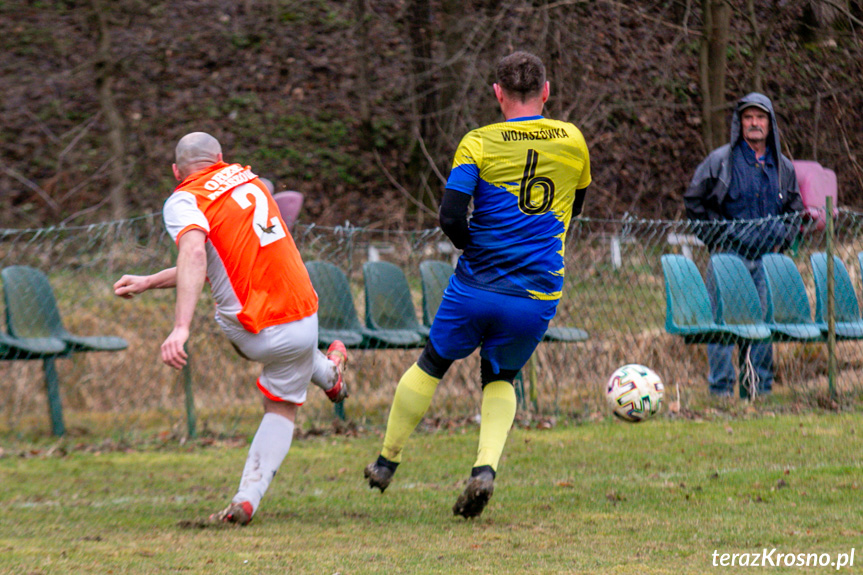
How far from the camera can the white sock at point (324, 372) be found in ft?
16.4

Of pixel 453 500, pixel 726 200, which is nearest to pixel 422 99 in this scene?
pixel 726 200

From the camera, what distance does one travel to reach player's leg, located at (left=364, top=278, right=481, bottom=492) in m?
4.78

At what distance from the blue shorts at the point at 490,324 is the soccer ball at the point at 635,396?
1256 mm

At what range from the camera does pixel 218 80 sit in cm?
1964

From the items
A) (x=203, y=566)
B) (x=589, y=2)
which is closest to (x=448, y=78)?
(x=589, y=2)

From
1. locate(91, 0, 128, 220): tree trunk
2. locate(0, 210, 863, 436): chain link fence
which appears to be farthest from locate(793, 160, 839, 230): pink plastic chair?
locate(91, 0, 128, 220): tree trunk

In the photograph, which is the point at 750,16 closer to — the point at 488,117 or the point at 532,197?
the point at 488,117

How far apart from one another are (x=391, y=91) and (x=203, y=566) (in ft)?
53.2

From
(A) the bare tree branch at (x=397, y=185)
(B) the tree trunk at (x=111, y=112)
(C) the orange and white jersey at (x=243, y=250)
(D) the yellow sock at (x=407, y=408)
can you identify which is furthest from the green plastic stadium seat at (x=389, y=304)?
(B) the tree trunk at (x=111, y=112)

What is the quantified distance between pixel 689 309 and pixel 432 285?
2297mm

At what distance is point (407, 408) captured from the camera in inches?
195

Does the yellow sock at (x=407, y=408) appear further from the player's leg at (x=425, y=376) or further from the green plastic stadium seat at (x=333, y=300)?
the green plastic stadium seat at (x=333, y=300)

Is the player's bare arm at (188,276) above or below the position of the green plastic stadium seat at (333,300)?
above

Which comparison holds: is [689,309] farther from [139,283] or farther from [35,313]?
[35,313]
